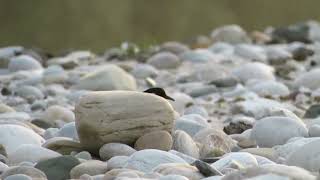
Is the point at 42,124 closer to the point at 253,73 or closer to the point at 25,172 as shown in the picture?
the point at 25,172

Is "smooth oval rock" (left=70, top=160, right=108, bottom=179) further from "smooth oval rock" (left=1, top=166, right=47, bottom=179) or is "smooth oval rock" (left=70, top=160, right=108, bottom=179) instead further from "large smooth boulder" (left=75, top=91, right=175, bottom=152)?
"large smooth boulder" (left=75, top=91, right=175, bottom=152)

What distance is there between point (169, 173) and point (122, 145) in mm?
452

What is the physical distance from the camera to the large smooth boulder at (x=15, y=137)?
2.98m

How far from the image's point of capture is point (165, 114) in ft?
9.50

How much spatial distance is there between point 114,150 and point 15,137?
42 cm

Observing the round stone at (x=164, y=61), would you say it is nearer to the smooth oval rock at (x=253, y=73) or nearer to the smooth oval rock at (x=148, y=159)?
the smooth oval rock at (x=253, y=73)

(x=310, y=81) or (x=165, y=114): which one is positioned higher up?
(x=310, y=81)

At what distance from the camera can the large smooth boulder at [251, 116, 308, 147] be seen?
3119 millimetres

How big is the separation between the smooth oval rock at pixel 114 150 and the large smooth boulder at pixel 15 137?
12.1 inches

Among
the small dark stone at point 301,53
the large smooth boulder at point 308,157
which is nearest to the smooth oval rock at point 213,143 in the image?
the large smooth boulder at point 308,157

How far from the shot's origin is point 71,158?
2631mm

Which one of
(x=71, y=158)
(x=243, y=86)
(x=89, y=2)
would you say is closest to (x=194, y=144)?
(x=71, y=158)

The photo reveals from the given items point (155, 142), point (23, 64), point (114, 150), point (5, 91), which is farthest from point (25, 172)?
point (23, 64)

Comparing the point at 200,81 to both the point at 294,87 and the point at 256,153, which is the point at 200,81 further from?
the point at 256,153
